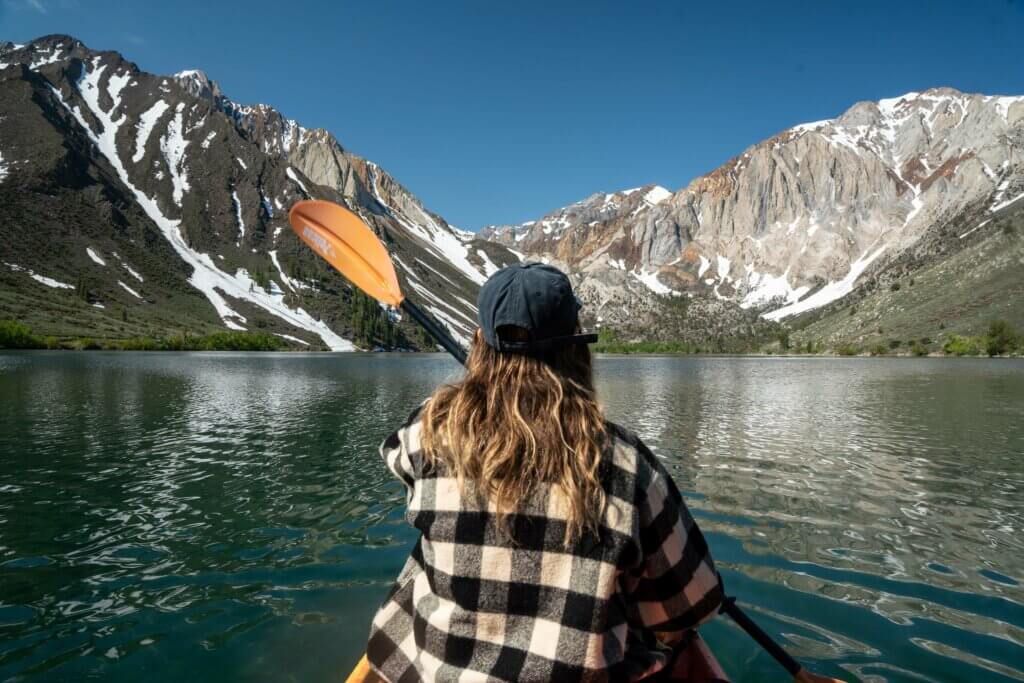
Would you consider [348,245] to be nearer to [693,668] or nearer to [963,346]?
[693,668]

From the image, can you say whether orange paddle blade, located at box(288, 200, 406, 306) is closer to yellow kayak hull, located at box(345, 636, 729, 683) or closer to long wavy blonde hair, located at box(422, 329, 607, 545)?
long wavy blonde hair, located at box(422, 329, 607, 545)

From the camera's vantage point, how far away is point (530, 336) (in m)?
3.30

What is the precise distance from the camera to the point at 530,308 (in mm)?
3221

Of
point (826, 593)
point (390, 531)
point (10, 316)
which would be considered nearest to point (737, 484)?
point (826, 593)

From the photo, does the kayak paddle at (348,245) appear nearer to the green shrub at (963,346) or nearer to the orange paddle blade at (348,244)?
the orange paddle blade at (348,244)

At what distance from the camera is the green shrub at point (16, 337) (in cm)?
10894

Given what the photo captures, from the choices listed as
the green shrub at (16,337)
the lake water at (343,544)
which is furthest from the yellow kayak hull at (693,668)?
the green shrub at (16,337)

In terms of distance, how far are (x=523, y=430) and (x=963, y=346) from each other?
191 meters

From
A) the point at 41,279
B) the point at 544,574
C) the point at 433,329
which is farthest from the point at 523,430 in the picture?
the point at 41,279

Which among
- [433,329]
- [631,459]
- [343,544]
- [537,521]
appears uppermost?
[433,329]

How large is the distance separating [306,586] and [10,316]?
16318 centimetres

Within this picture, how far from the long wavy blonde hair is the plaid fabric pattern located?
3.3 inches

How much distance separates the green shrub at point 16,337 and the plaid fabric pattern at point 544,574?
470 feet

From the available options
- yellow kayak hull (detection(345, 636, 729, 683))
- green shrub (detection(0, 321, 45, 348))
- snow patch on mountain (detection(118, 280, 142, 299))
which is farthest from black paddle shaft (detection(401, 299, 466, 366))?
snow patch on mountain (detection(118, 280, 142, 299))
